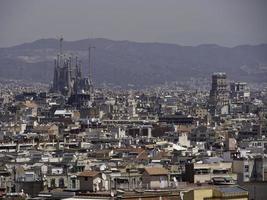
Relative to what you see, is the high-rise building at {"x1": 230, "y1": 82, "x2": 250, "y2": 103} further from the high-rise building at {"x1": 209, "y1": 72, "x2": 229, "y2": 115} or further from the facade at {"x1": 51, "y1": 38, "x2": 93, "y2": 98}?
the facade at {"x1": 51, "y1": 38, "x2": 93, "y2": 98}

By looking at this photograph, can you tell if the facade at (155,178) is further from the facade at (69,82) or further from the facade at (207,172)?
the facade at (69,82)

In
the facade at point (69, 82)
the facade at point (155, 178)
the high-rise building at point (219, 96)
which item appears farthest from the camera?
the facade at point (69, 82)

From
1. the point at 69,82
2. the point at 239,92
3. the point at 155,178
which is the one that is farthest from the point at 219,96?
the point at 155,178

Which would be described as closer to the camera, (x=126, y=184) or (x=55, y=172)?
(x=126, y=184)

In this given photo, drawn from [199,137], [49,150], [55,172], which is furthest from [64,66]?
[55,172]

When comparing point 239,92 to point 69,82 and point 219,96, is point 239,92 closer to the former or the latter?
point 69,82

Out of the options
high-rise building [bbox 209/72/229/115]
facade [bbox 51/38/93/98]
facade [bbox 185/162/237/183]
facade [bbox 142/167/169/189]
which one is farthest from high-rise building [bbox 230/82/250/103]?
facade [bbox 142/167/169/189]

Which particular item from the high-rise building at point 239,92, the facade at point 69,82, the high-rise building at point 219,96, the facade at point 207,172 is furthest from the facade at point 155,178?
the high-rise building at point 239,92

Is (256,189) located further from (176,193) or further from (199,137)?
(199,137)
